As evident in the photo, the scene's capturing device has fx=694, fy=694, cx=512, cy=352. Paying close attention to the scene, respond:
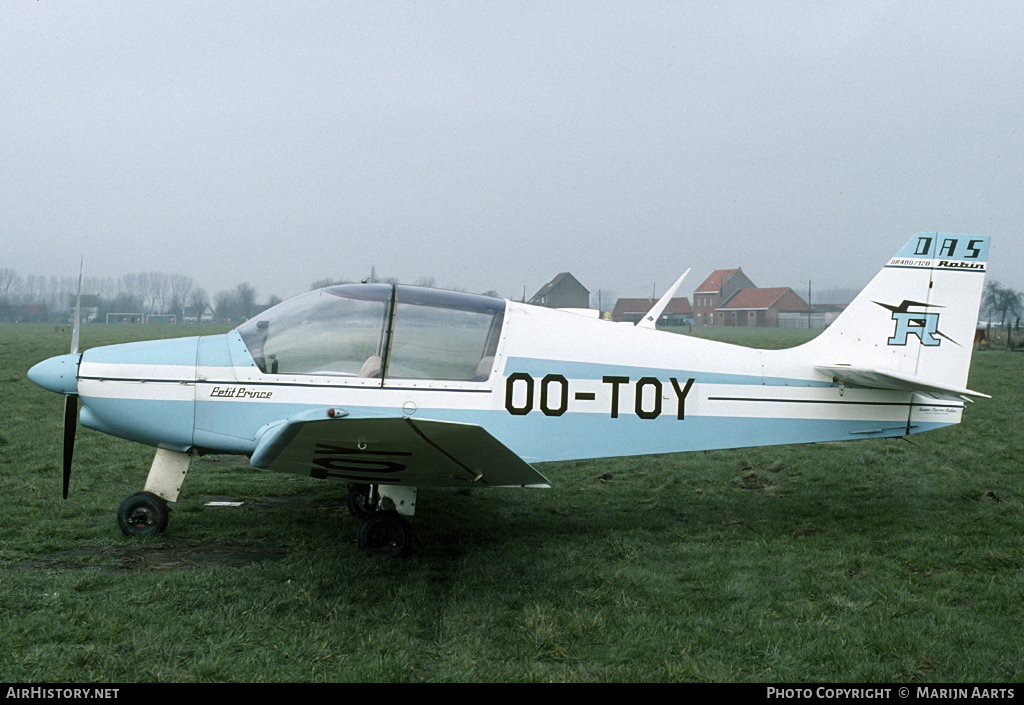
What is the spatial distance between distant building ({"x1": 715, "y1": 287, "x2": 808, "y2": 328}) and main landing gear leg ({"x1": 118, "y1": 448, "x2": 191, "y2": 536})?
40.5 meters

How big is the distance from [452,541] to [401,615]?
1.50 metres

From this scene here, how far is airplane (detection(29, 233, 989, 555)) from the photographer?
201 inches

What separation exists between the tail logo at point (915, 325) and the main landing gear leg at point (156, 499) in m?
6.07

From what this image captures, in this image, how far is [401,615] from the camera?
3986mm

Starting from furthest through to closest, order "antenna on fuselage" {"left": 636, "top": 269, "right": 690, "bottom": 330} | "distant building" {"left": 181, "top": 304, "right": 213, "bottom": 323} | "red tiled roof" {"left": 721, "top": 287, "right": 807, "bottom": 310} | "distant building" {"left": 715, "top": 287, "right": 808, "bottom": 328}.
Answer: "red tiled roof" {"left": 721, "top": 287, "right": 807, "bottom": 310} < "distant building" {"left": 715, "top": 287, "right": 808, "bottom": 328} < "distant building" {"left": 181, "top": 304, "right": 213, "bottom": 323} < "antenna on fuselage" {"left": 636, "top": 269, "right": 690, "bottom": 330}

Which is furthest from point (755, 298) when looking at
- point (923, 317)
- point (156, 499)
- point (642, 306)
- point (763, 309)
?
point (156, 499)

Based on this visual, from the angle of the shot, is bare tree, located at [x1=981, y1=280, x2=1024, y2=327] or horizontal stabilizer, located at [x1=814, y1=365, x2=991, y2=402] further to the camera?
bare tree, located at [x1=981, y1=280, x2=1024, y2=327]

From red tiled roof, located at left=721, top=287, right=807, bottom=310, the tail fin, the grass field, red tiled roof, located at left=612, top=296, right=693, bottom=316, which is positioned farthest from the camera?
red tiled roof, located at left=612, top=296, right=693, bottom=316

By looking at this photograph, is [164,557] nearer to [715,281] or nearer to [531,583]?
[531,583]

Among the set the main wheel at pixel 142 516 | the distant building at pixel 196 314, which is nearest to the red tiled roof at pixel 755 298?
the distant building at pixel 196 314

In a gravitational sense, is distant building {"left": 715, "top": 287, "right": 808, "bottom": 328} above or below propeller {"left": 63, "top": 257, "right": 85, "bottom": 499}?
above

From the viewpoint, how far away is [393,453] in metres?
4.10

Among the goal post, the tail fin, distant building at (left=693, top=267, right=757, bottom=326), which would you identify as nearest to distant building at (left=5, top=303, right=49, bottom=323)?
the goal post

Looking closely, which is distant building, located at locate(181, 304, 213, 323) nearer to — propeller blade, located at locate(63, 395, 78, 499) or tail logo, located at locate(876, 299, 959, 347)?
propeller blade, located at locate(63, 395, 78, 499)
